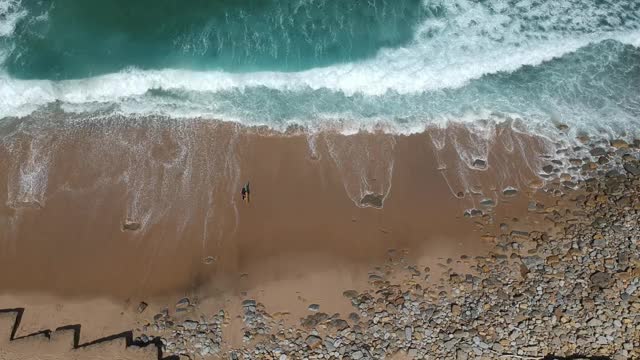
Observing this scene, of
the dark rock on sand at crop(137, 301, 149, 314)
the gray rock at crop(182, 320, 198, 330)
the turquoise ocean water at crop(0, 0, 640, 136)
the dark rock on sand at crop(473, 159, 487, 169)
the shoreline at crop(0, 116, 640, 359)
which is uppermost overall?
the turquoise ocean water at crop(0, 0, 640, 136)

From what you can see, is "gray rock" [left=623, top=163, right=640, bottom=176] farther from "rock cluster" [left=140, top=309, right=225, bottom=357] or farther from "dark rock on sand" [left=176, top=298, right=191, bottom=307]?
"dark rock on sand" [left=176, top=298, right=191, bottom=307]

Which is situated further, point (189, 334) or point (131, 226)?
point (131, 226)

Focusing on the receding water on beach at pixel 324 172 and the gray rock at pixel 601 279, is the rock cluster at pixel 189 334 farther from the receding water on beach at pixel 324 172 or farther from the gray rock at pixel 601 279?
the gray rock at pixel 601 279

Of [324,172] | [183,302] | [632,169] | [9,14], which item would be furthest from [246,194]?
[9,14]

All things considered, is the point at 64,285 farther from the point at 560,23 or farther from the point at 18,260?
the point at 560,23

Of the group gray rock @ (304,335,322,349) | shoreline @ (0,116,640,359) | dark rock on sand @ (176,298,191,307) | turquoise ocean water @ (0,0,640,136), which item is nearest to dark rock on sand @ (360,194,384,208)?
shoreline @ (0,116,640,359)

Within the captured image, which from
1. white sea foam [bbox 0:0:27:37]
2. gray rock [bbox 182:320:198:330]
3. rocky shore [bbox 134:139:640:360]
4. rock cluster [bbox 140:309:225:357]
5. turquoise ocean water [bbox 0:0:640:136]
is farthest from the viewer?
white sea foam [bbox 0:0:27:37]

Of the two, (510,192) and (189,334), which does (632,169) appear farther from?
(189,334)
